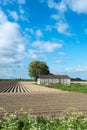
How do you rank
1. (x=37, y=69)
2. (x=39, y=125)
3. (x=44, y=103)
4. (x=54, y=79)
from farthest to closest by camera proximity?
(x=37, y=69) < (x=54, y=79) < (x=44, y=103) < (x=39, y=125)

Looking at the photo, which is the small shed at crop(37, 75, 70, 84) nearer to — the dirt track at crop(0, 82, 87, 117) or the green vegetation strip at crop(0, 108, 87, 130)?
the dirt track at crop(0, 82, 87, 117)

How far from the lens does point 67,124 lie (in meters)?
6.76

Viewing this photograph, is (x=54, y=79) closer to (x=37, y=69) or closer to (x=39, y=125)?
(x=37, y=69)

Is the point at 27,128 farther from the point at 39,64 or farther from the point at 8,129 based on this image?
the point at 39,64

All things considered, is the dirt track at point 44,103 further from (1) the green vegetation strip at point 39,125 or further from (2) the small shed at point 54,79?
(2) the small shed at point 54,79

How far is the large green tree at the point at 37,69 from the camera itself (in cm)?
14262

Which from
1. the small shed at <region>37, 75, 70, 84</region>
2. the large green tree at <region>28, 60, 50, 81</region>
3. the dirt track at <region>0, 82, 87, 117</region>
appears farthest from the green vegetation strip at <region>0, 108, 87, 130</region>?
the large green tree at <region>28, 60, 50, 81</region>

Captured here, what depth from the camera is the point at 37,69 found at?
142m

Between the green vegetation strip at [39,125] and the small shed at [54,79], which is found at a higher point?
the small shed at [54,79]

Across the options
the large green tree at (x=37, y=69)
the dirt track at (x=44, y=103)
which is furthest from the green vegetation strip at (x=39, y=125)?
the large green tree at (x=37, y=69)

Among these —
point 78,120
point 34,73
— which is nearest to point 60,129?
point 78,120

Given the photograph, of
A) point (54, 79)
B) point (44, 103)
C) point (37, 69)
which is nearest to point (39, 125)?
point (44, 103)

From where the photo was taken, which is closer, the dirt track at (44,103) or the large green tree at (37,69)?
the dirt track at (44,103)

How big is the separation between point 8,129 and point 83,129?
153 centimetres
